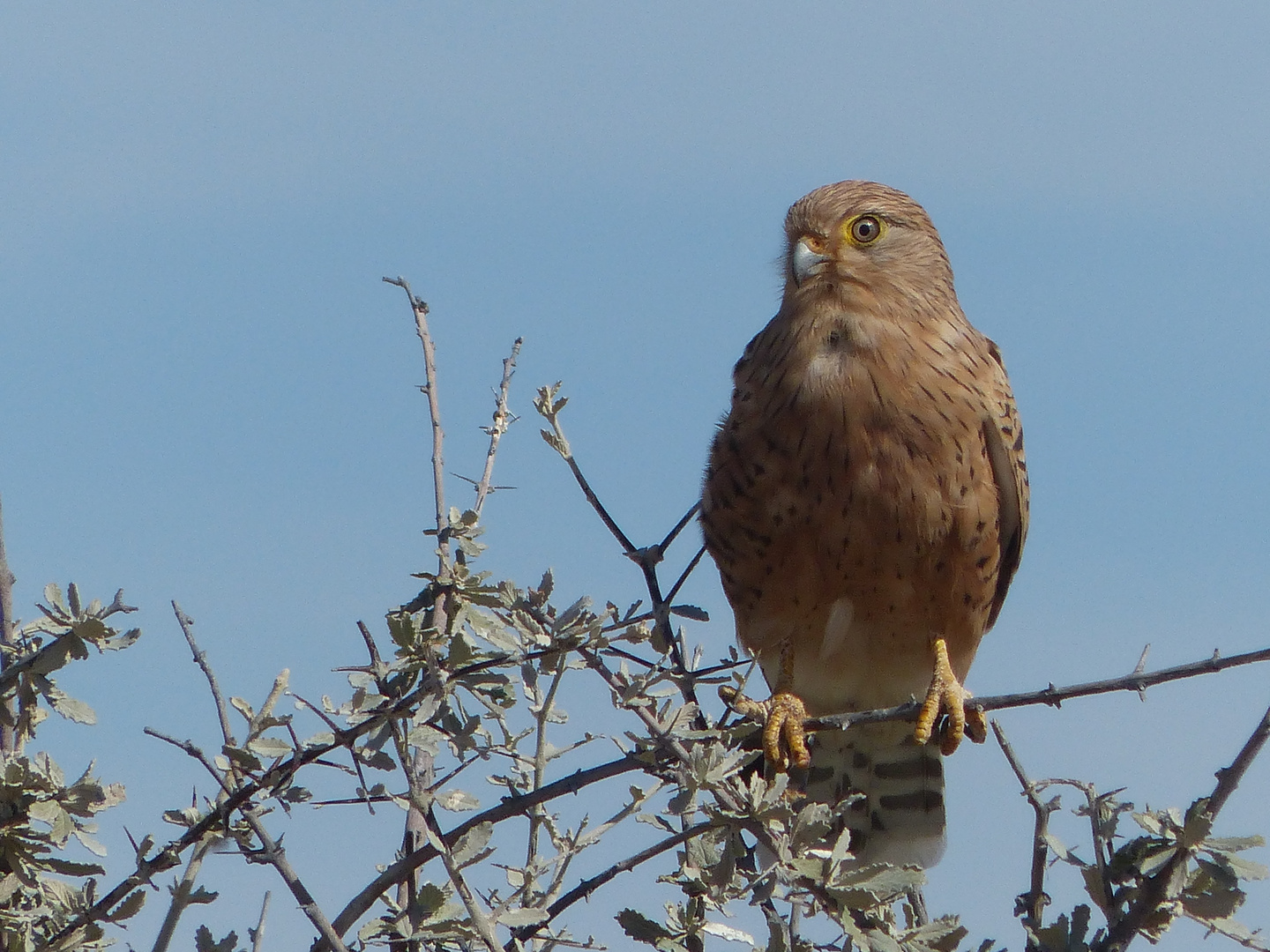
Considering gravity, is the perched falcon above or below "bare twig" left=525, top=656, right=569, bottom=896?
above

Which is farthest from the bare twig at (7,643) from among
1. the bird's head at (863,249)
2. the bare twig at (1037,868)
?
the bird's head at (863,249)

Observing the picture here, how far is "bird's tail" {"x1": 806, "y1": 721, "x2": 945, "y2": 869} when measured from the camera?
15.6 feet

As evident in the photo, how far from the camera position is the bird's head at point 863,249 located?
14.8 feet

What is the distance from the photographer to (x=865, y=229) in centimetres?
470

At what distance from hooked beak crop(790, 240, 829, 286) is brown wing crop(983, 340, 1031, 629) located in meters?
0.60

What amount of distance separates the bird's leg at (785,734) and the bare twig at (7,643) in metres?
1.96

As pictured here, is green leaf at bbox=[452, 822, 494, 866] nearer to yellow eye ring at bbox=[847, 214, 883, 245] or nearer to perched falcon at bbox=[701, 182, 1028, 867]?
perched falcon at bbox=[701, 182, 1028, 867]

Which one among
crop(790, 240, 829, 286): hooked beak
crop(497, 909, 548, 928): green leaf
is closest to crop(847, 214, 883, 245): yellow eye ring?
crop(790, 240, 829, 286): hooked beak

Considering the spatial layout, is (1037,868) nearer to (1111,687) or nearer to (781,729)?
(1111,687)

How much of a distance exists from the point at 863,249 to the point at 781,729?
5.36 ft

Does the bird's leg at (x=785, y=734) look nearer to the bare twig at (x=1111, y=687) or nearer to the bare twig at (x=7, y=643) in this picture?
the bare twig at (x=1111, y=687)

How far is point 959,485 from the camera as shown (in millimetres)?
4051

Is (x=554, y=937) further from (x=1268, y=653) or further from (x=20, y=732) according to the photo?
(x=1268, y=653)

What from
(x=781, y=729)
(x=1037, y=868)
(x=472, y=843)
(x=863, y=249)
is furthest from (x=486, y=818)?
(x=863, y=249)
